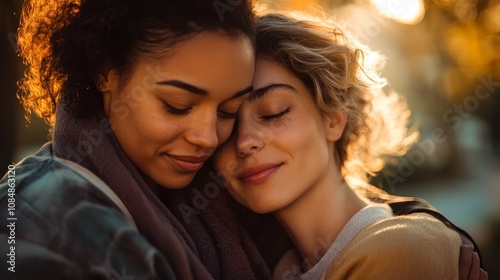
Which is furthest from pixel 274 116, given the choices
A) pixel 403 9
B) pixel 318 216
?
pixel 403 9

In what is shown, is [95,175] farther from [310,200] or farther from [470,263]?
[470,263]

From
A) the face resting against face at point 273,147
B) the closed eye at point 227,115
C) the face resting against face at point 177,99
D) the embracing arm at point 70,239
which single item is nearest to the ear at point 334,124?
the face resting against face at point 273,147

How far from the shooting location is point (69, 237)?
5.68ft

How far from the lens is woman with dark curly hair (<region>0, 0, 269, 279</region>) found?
5.83 feet

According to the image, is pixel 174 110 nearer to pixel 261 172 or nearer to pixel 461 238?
pixel 261 172

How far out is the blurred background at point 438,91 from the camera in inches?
153

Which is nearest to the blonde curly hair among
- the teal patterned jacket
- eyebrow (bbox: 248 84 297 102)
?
eyebrow (bbox: 248 84 297 102)

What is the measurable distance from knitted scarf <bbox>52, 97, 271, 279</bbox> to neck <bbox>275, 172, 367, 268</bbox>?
10.5 inches

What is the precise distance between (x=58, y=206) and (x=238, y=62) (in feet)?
2.76

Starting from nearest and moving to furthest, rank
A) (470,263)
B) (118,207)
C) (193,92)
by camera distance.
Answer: (118,207), (193,92), (470,263)

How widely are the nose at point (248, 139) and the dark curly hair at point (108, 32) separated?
1.49ft

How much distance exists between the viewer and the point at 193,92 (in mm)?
2131

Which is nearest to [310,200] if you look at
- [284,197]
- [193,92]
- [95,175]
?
[284,197]

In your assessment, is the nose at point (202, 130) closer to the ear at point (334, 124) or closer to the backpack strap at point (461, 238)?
the ear at point (334, 124)
